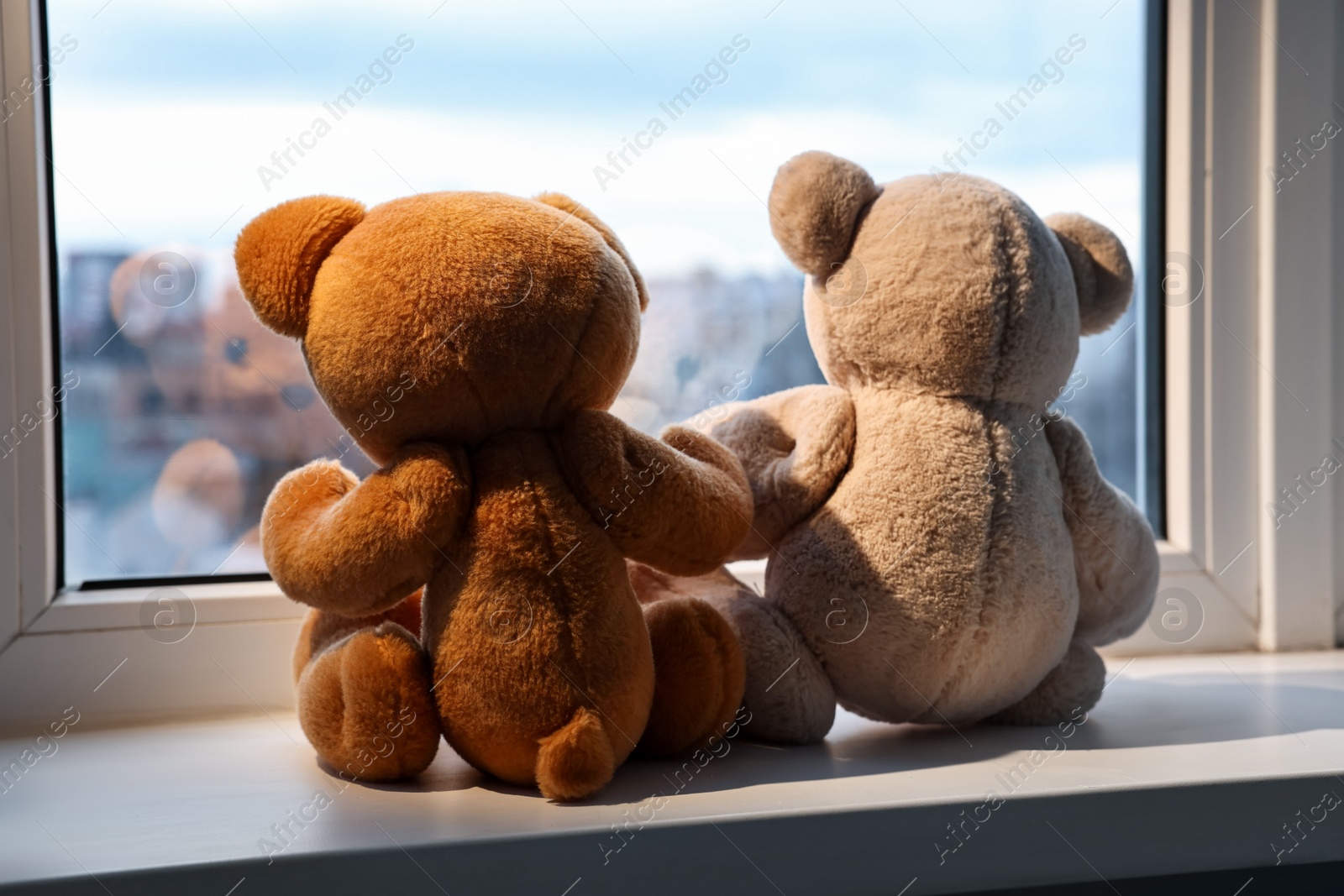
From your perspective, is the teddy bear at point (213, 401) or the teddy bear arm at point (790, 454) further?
the teddy bear at point (213, 401)

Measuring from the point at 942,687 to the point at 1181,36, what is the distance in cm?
84

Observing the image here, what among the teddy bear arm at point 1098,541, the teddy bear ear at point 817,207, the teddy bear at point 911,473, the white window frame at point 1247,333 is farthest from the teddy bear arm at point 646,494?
the white window frame at point 1247,333

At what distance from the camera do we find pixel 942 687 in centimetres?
89

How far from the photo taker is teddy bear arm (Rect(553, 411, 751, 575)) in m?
0.79

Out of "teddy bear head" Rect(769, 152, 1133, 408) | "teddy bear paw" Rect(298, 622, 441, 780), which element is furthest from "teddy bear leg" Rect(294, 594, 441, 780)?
"teddy bear head" Rect(769, 152, 1133, 408)

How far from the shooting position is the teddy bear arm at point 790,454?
903mm

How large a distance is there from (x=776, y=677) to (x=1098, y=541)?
309 millimetres

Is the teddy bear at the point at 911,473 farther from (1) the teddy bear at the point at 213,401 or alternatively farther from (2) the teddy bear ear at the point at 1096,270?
(1) the teddy bear at the point at 213,401

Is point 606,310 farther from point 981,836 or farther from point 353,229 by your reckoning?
point 981,836

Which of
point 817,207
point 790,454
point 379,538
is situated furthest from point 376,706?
point 817,207

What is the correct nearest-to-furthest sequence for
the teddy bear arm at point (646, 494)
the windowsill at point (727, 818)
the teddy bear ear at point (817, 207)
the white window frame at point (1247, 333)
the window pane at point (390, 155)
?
the windowsill at point (727, 818), the teddy bear arm at point (646, 494), the teddy bear ear at point (817, 207), the window pane at point (390, 155), the white window frame at point (1247, 333)

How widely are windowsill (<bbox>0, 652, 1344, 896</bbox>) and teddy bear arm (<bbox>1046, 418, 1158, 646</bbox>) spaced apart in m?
0.11

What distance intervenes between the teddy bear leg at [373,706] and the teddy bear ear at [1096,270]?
63 cm

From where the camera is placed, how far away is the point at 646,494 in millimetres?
791
